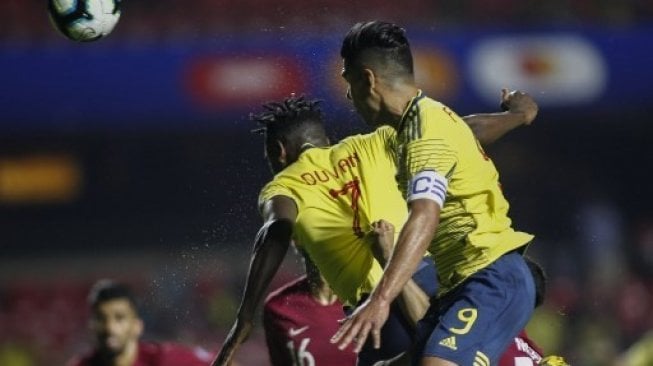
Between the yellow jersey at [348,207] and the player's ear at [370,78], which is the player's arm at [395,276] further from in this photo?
the yellow jersey at [348,207]

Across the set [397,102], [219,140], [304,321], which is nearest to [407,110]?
[397,102]

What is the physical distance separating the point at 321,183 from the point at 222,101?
14380 millimetres

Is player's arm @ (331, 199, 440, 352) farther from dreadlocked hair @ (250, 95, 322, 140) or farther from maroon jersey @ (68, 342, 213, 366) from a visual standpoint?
maroon jersey @ (68, 342, 213, 366)

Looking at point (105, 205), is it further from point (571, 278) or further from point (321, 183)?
point (321, 183)

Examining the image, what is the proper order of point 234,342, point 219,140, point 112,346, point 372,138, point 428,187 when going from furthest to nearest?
point 219,140
point 112,346
point 372,138
point 234,342
point 428,187

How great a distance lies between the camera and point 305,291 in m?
8.16

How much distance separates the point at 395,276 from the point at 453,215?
0.59 meters

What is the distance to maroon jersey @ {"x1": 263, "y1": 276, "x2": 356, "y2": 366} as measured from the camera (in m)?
8.06

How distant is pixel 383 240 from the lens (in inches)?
264

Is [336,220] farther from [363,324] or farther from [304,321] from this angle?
[363,324]

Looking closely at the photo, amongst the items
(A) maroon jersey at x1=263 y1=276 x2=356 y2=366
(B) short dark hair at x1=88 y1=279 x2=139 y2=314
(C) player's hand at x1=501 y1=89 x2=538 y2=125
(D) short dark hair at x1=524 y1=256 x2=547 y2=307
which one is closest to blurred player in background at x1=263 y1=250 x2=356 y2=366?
(A) maroon jersey at x1=263 y1=276 x2=356 y2=366

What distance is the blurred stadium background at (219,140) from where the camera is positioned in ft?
63.8

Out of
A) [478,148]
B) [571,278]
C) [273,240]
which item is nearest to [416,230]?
[478,148]

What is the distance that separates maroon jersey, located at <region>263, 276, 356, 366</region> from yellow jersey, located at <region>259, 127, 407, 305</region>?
3.37 ft
